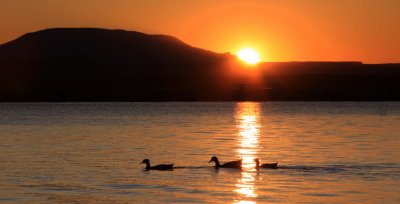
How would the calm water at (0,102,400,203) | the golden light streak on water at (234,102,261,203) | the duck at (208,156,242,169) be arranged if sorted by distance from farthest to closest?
the duck at (208,156,242,169) → the golden light streak on water at (234,102,261,203) → the calm water at (0,102,400,203)

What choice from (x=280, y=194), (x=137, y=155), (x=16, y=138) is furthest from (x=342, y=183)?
(x=16, y=138)

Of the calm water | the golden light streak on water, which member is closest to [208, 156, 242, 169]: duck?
the golden light streak on water

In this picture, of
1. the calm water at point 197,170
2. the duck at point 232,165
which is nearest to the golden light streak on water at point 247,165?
the calm water at point 197,170

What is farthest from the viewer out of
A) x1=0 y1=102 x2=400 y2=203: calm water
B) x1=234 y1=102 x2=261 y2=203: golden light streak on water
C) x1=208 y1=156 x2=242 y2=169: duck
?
x1=208 y1=156 x2=242 y2=169: duck

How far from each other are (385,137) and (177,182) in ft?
108

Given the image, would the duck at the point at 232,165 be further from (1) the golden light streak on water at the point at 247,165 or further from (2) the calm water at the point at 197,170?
(2) the calm water at the point at 197,170

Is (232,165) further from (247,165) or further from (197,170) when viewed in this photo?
(247,165)

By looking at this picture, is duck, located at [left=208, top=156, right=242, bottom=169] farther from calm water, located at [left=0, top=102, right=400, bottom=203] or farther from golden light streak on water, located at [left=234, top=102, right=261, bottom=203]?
calm water, located at [left=0, top=102, right=400, bottom=203]

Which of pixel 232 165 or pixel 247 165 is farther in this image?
pixel 247 165

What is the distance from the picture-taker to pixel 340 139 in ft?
224

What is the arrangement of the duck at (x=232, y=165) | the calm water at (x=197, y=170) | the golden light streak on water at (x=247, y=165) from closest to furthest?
the calm water at (x=197, y=170)
the golden light streak on water at (x=247, y=165)
the duck at (x=232, y=165)

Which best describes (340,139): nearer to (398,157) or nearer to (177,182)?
(398,157)

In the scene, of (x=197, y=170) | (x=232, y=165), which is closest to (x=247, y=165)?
(x=232, y=165)

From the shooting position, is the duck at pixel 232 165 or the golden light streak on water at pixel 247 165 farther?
the duck at pixel 232 165
